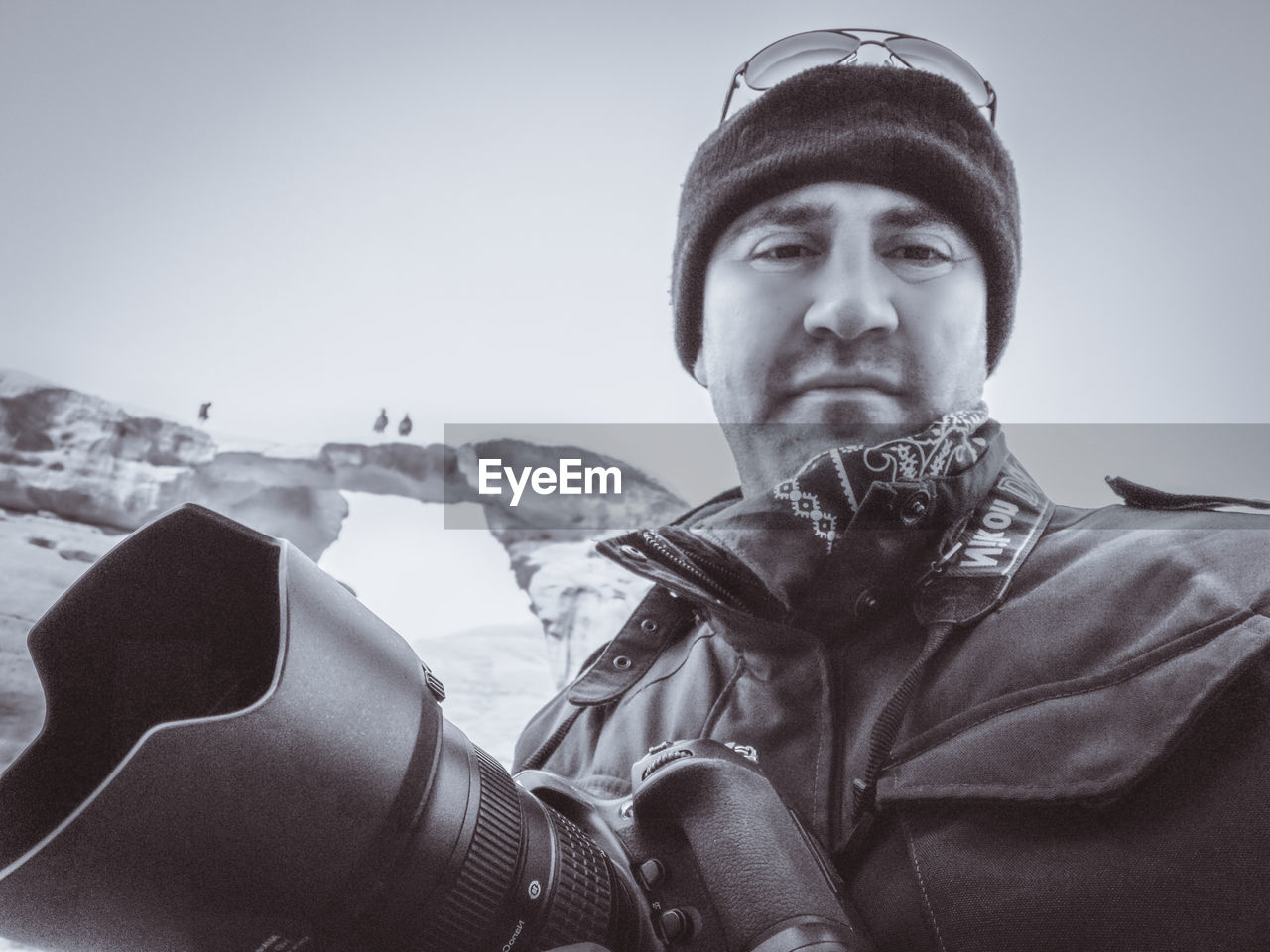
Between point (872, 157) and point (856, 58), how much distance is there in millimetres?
188

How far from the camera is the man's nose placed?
1.79ft

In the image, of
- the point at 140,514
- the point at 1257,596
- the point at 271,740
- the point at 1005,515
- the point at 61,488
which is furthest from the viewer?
the point at 140,514

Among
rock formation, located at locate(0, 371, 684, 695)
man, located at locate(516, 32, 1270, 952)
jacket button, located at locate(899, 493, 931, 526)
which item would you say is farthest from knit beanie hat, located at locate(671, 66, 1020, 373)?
rock formation, located at locate(0, 371, 684, 695)

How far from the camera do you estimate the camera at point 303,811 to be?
228 millimetres

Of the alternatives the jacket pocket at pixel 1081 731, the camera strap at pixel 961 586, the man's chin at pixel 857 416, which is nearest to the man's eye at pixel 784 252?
the man's chin at pixel 857 416

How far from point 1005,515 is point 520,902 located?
0.34 meters

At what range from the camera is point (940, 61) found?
73 cm

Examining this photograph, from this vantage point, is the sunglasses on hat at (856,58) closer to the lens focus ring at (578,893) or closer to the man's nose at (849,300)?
the man's nose at (849,300)

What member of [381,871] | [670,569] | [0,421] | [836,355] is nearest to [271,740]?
[381,871]

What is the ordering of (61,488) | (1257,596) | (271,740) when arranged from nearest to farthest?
(271,740) < (1257,596) < (61,488)

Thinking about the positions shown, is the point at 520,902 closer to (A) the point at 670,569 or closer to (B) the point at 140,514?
(A) the point at 670,569

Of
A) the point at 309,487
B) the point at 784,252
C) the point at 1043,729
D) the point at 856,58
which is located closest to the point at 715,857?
the point at 1043,729

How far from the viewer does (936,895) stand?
0.34m

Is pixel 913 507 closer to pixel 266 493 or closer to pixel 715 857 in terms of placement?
pixel 715 857
